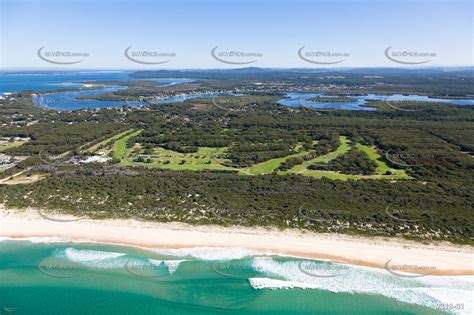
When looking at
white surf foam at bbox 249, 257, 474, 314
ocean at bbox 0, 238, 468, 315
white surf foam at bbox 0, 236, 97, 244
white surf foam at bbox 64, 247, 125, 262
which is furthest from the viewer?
white surf foam at bbox 0, 236, 97, 244

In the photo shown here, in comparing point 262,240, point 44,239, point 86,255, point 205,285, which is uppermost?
point 44,239

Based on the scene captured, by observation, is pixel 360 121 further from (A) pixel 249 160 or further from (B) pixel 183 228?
(B) pixel 183 228

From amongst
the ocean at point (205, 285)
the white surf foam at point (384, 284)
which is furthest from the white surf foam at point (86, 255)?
the white surf foam at point (384, 284)

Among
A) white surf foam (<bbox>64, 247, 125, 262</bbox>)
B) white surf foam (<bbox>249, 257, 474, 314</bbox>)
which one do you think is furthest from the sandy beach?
white surf foam (<bbox>64, 247, 125, 262</bbox>)

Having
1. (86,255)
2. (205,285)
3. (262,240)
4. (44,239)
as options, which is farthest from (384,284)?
(44,239)

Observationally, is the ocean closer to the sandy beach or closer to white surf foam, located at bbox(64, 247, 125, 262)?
white surf foam, located at bbox(64, 247, 125, 262)

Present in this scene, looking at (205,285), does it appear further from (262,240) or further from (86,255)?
(86,255)

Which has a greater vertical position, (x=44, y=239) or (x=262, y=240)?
(x=44, y=239)
